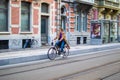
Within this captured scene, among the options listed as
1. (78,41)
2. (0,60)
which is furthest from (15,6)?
(78,41)

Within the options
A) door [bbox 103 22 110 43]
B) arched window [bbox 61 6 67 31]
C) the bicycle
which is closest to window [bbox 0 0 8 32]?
the bicycle

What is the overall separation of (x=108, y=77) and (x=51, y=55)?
751cm

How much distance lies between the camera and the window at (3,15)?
2369 centimetres

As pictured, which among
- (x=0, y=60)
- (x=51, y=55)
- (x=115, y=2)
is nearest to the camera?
(x=0, y=60)

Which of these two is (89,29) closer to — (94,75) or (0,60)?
(0,60)

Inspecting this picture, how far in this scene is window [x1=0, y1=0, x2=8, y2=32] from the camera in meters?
23.7

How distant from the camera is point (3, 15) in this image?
78.5 ft

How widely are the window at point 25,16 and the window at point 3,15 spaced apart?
2030 millimetres

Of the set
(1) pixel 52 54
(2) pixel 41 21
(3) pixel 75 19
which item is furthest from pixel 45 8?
(1) pixel 52 54

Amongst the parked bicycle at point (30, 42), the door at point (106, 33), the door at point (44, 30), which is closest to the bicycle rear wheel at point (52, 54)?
the parked bicycle at point (30, 42)

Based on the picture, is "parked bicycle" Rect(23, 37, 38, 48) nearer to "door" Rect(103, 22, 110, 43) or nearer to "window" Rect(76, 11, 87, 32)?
"window" Rect(76, 11, 87, 32)

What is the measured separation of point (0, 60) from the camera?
52.0 feet

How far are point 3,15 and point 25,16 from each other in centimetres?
280

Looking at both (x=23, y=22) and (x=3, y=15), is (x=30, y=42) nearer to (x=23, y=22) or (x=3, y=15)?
(x=23, y=22)
